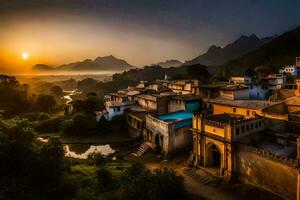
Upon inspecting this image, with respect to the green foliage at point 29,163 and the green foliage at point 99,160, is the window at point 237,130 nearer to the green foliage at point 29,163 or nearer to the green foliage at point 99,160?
the green foliage at point 99,160

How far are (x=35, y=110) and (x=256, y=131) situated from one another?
4985cm

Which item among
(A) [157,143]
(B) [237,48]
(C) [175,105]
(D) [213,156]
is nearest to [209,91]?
(C) [175,105]

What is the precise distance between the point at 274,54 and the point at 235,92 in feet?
277

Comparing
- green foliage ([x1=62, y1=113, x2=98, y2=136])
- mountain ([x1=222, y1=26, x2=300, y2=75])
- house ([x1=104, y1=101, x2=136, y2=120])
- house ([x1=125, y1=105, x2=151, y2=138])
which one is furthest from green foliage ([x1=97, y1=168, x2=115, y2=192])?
mountain ([x1=222, y1=26, x2=300, y2=75])

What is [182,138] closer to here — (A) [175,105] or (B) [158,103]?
(A) [175,105]

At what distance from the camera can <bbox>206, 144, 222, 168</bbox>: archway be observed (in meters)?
24.5

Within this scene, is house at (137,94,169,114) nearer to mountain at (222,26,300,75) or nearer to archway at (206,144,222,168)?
archway at (206,144,222,168)

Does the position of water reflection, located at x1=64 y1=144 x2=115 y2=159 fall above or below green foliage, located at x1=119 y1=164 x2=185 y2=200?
below

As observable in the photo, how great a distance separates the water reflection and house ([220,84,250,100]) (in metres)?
16.4

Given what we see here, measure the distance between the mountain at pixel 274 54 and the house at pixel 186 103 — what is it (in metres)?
66.9

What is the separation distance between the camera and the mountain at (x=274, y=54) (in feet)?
333

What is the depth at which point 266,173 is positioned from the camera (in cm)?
1955

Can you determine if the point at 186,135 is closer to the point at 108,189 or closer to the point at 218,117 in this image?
the point at 218,117

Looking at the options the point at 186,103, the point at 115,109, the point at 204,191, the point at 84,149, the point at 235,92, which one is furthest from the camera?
the point at 115,109
